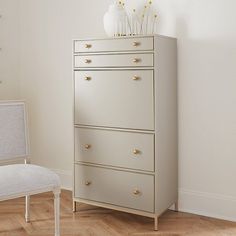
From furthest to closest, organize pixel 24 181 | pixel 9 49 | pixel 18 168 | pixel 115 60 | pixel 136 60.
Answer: pixel 9 49, pixel 115 60, pixel 136 60, pixel 18 168, pixel 24 181

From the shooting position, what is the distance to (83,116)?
136 inches

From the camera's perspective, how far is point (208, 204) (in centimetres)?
345

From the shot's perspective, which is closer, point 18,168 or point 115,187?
point 18,168

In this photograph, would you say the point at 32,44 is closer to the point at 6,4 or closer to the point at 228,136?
the point at 6,4

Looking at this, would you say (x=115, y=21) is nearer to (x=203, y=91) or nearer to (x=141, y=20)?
(x=141, y=20)

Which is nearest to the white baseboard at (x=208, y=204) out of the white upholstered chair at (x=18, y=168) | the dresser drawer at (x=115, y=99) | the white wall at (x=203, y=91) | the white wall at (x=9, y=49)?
the white wall at (x=203, y=91)

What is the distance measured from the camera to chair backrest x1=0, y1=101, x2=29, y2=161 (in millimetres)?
3176

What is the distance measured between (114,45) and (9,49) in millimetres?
1564

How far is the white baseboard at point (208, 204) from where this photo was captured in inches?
132

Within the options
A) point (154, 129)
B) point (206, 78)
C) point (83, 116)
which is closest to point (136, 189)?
point (154, 129)

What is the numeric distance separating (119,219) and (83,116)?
0.87 m

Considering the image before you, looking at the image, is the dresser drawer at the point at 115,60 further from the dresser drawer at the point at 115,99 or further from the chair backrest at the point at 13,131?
the chair backrest at the point at 13,131

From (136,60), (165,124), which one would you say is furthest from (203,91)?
(136,60)

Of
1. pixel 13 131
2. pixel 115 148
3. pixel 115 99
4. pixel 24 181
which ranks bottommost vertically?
pixel 24 181
